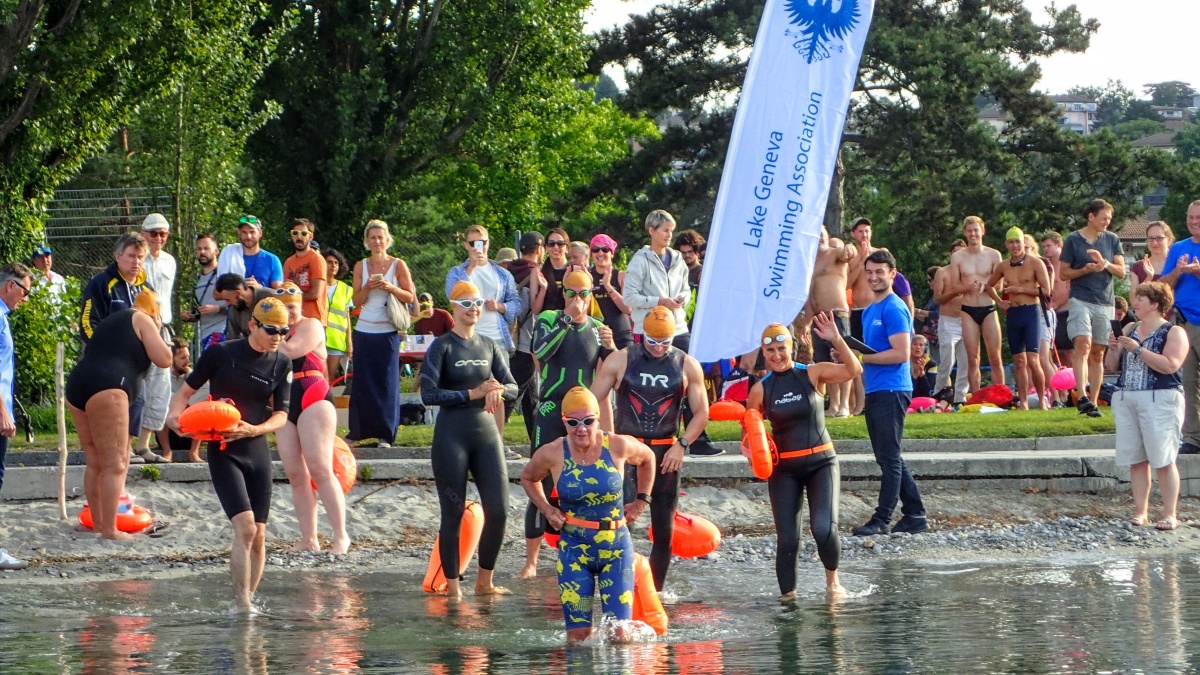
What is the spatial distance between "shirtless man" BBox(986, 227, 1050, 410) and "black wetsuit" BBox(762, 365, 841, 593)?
22.9ft

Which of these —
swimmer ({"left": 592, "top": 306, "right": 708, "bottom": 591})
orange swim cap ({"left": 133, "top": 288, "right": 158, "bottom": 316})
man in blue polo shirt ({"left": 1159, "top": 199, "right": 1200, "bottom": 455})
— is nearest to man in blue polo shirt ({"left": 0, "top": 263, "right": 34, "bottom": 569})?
orange swim cap ({"left": 133, "top": 288, "right": 158, "bottom": 316})

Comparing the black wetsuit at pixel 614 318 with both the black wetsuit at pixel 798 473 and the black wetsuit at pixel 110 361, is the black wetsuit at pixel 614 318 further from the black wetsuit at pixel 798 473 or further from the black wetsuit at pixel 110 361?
the black wetsuit at pixel 110 361

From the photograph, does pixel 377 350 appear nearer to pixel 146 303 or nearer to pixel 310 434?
pixel 310 434

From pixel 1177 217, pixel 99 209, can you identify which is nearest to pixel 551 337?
pixel 99 209

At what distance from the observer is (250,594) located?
31.4ft

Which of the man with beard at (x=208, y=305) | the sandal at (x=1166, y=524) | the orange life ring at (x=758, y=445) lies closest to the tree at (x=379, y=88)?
the man with beard at (x=208, y=305)

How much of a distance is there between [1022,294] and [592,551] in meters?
9.13

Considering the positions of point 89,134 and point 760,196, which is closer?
point 760,196

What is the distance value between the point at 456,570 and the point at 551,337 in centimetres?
178

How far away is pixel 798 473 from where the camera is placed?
991 cm

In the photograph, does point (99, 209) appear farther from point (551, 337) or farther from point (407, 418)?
point (551, 337)

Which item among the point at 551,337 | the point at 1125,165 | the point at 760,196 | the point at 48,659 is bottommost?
the point at 48,659

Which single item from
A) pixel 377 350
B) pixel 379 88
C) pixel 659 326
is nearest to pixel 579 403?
pixel 659 326

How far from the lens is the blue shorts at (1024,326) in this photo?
16359 millimetres
